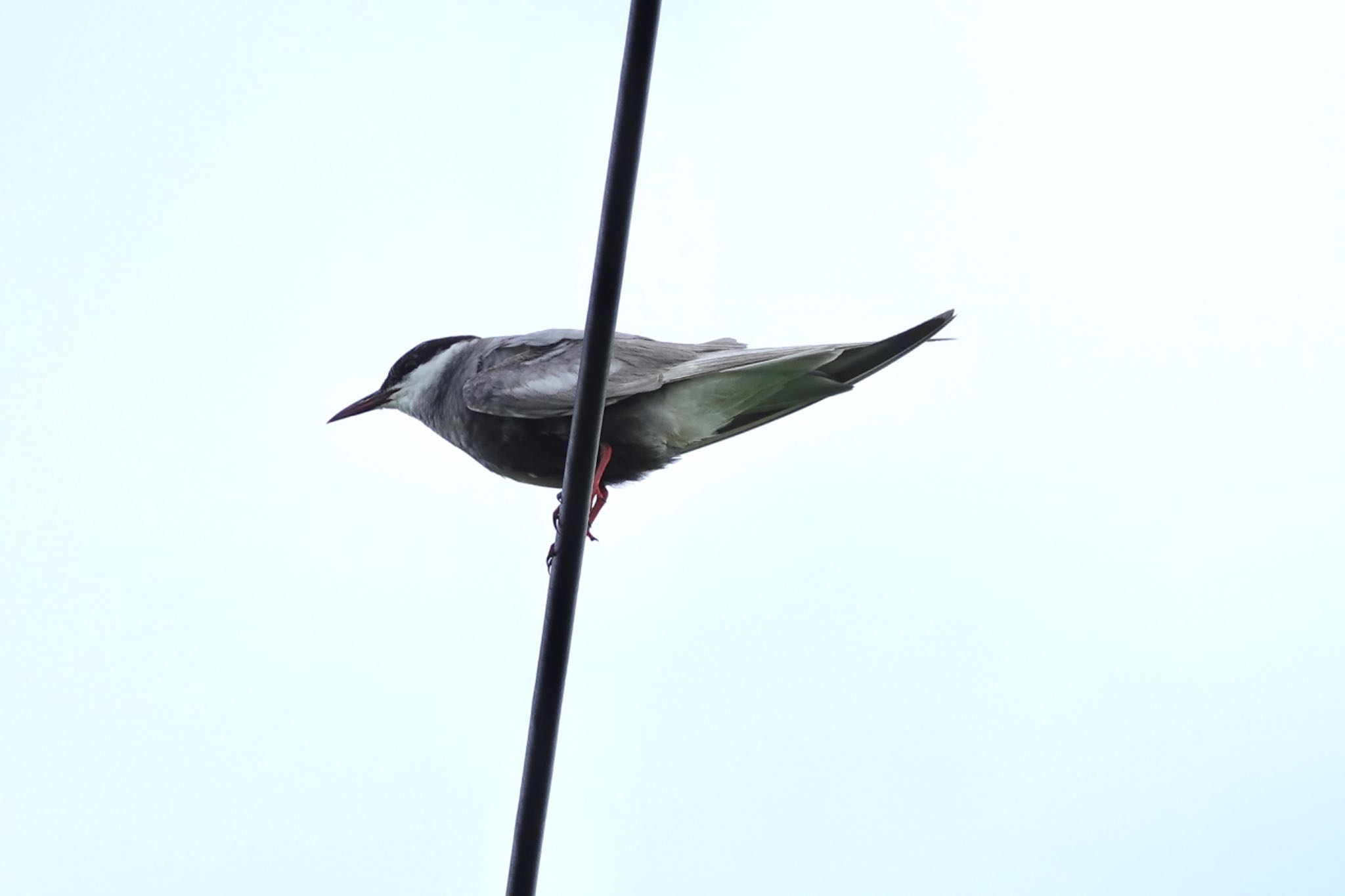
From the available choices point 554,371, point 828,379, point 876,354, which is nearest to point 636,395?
point 554,371

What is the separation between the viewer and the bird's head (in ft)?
18.1

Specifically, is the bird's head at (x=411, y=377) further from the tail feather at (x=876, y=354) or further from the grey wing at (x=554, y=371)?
the tail feather at (x=876, y=354)

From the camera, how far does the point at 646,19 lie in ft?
6.98

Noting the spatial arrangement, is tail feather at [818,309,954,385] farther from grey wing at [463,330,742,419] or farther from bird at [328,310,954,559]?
grey wing at [463,330,742,419]

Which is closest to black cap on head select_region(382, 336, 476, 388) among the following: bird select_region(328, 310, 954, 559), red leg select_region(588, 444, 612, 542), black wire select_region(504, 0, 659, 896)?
bird select_region(328, 310, 954, 559)

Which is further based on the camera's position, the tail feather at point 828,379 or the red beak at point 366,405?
the red beak at point 366,405

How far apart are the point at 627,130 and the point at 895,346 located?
7.38ft

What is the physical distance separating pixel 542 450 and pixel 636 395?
0.44 m

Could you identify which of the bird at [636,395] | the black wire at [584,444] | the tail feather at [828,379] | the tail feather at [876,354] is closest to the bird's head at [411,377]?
the bird at [636,395]

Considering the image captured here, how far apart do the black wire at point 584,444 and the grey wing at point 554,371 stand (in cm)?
187

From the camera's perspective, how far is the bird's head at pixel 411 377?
5.51 m

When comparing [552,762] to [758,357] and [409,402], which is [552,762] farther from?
[409,402]

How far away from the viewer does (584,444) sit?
269 centimetres

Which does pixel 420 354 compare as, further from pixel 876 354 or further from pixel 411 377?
pixel 876 354
